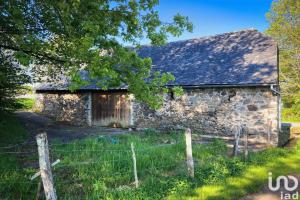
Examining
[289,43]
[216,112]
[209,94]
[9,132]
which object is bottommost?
[9,132]

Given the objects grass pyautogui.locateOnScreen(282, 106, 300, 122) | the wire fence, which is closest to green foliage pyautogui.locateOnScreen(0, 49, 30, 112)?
the wire fence

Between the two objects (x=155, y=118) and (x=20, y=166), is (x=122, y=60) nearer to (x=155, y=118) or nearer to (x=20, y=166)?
(x=20, y=166)

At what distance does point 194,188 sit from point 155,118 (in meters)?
11.1

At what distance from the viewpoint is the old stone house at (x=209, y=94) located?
48.9 ft

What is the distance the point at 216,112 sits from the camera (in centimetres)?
1612

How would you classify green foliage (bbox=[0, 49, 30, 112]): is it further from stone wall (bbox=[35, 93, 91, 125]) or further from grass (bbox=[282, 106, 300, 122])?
grass (bbox=[282, 106, 300, 122])

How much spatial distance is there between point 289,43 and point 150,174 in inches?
1043

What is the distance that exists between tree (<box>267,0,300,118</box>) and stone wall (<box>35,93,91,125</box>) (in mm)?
19124

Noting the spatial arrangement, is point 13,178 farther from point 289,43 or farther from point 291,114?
point 291,114

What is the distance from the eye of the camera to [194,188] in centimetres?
709

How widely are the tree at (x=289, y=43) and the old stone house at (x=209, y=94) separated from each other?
39.0 ft

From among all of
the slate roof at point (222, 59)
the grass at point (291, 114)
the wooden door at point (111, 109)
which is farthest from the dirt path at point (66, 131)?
the grass at point (291, 114)

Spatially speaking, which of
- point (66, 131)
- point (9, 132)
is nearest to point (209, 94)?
point (66, 131)

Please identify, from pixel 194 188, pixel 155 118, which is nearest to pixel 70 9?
pixel 194 188
